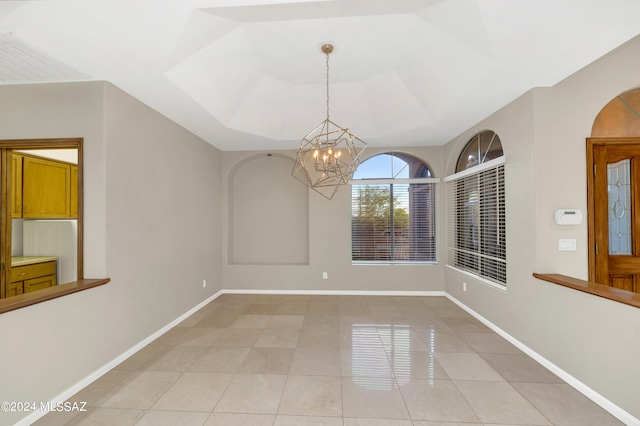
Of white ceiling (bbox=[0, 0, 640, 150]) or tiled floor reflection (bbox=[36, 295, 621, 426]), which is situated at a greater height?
white ceiling (bbox=[0, 0, 640, 150])

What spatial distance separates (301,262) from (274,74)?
341cm

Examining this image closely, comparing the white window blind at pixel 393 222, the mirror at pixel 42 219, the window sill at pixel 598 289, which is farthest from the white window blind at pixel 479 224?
the mirror at pixel 42 219

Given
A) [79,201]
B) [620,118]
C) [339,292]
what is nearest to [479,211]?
[620,118]

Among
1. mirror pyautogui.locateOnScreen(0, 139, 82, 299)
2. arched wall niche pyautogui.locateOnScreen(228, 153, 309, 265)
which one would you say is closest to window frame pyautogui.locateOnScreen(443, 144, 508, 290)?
arched wall niche pyautogui.locateOnScreen(228, 153, 309, 265)

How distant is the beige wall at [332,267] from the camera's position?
485 centimetres

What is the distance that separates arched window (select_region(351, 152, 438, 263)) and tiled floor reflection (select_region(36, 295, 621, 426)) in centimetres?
150

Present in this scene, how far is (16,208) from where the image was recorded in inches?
127

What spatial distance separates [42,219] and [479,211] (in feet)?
20.4

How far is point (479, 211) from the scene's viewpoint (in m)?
3.80

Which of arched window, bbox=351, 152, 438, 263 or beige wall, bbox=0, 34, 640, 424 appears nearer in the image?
beige wall, bbox=0, 34, 640, 424

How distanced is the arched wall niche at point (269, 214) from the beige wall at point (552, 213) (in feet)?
11.3

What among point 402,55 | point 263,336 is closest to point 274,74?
point 402,55

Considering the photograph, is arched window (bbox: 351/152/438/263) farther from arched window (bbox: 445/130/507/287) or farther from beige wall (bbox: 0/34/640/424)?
beige wall (bbox: 0/34/640/424)

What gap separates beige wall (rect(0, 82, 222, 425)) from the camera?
6.40ft
